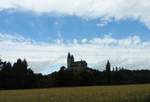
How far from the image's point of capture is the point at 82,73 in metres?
139

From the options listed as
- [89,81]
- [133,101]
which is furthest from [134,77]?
[133,101]

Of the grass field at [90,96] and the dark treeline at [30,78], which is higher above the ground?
the dark treeline at [30,78]

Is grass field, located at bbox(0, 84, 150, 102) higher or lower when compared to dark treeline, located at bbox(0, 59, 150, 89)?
lower

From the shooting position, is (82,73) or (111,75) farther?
(111,75)

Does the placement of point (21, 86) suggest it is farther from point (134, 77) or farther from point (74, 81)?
point (134, 77)

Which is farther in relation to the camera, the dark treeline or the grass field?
the dark treeline

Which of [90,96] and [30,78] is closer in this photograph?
[90,96]

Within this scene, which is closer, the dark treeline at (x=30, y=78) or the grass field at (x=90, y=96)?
the grass field at (x=90, y=96)

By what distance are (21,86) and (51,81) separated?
1310cm

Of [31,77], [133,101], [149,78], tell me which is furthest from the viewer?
[149,78]

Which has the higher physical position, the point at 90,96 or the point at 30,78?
the point at 30,78

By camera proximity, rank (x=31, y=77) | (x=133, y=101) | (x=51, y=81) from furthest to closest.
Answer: (x=51, y=81) < (x=31, y=77) < (x=133, y=101)

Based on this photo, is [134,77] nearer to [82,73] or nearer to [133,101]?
[82,73]

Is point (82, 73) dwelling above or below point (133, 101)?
above
